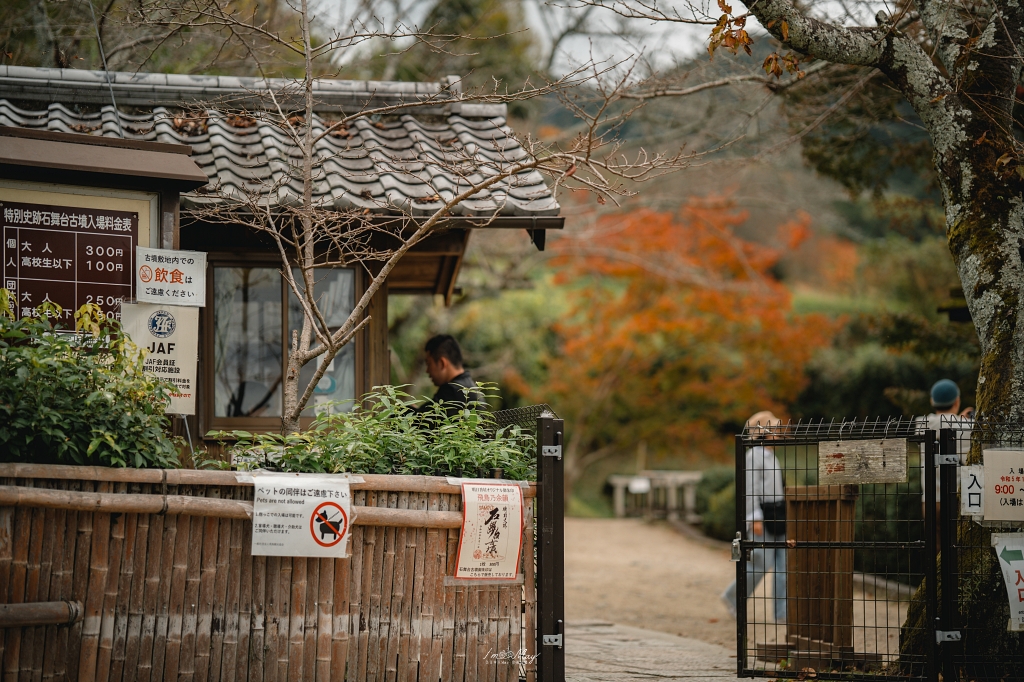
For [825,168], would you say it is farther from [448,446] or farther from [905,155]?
[448,446]

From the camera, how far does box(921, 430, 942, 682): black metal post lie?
5.73m

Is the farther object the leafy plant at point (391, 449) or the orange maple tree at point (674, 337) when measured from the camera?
the orange maple tree at point (674, 337)

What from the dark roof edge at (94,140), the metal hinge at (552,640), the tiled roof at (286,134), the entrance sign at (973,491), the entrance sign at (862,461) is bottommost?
the metal hinge at (552,640)

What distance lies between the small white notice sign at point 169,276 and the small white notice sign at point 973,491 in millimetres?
5003

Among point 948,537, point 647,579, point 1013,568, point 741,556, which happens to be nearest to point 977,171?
point 948,537

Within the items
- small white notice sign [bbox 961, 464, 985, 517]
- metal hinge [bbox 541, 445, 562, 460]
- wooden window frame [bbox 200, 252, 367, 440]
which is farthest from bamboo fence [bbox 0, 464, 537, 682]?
small white notice sign [bbox 961, 464, 985, 517]

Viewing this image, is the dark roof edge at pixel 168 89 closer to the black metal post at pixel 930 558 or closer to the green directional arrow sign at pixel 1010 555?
the black metal post at pixel 930 558

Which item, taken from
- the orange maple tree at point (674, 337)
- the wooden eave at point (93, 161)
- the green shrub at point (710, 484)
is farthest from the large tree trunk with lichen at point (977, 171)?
the green shrub at point (710, 484)

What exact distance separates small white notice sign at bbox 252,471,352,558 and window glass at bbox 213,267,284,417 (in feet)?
8.40

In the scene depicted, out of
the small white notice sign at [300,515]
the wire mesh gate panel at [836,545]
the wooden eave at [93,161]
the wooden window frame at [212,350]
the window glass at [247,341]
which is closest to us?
the small white notice sign at [300,515]

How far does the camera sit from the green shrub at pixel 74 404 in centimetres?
443

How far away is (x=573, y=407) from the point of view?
2180cm

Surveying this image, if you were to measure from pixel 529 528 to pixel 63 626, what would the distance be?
8.06 ft

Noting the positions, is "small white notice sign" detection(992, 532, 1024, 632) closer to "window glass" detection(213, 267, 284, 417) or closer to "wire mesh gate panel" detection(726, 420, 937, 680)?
"wire mesh gate panel" detection(726, 420, 937, 680)
